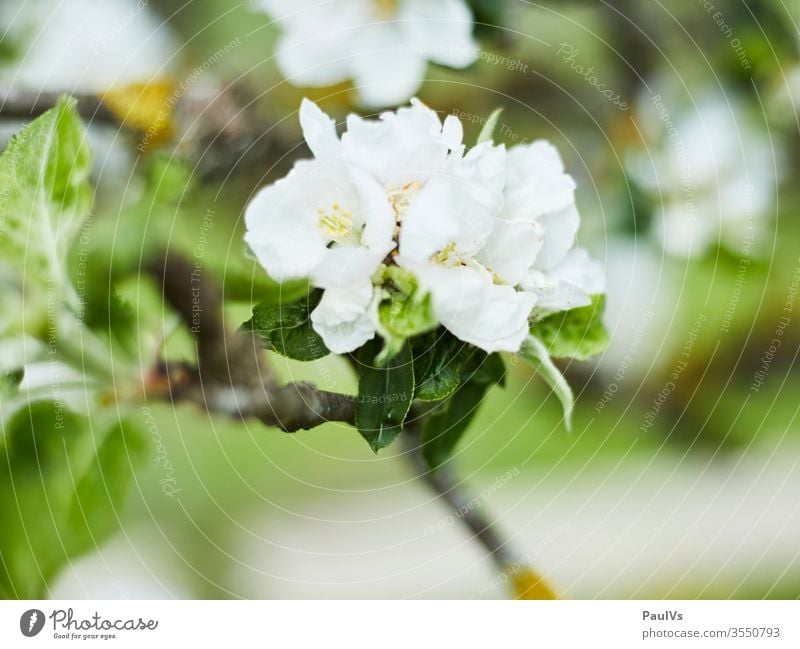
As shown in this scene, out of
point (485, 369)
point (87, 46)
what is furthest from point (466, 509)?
point (87, 46)

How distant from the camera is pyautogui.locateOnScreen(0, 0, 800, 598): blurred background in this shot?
459 mm

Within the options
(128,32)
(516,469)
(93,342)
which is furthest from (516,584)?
(128,32)

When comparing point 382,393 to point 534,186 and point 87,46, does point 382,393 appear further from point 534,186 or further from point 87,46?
point 87,46

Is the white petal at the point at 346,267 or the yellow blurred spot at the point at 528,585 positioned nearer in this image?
the white petal at the point at 346,267

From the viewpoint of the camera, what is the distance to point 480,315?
12.9 inches

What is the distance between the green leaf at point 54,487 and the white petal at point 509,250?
0.25 m

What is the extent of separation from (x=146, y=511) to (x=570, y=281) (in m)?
0.30

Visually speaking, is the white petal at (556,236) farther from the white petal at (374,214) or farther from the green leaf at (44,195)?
the green leaf at (44,195)

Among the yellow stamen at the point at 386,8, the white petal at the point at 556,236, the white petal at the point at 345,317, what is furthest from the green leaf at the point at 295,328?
the yellow stamen at the point at 386,8

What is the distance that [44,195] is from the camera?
0.41m

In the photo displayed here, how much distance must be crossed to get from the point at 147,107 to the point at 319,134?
7.2 inches

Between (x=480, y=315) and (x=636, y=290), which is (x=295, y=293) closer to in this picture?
(x=480, y=315)

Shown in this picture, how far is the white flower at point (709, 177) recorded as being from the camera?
53 cm

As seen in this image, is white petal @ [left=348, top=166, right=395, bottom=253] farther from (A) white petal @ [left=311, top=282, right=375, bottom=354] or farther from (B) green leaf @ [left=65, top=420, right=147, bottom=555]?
(B) green leaf @ [left=65, top=420, right=147, bottom=555]
